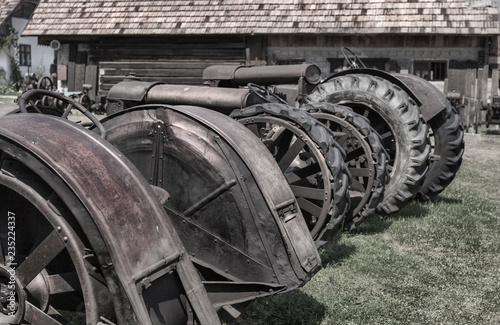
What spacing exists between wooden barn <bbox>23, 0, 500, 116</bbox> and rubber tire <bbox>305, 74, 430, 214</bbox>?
9525mm

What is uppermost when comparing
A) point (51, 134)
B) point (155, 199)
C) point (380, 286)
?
point (51, 134)

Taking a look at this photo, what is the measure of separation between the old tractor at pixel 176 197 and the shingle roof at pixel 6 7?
78.3 ft

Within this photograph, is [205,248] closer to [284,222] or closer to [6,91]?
[284,222]

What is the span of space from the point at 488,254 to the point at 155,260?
3.93 m

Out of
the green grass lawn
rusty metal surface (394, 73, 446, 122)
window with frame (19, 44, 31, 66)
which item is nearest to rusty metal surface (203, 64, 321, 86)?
rusty metal surface (394, 73, 446, 122)

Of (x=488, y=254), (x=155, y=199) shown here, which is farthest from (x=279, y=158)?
(x=155, y=199)

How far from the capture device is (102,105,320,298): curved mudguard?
2.97 meters

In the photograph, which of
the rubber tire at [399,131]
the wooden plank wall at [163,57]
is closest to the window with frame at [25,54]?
the wooden plank wall at [163,57]

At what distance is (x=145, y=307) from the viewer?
1924 mm

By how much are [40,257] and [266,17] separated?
1468cm

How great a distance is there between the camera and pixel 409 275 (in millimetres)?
4449

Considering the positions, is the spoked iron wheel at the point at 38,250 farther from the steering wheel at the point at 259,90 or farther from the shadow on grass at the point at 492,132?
the shadow on grass at the point at 492,132

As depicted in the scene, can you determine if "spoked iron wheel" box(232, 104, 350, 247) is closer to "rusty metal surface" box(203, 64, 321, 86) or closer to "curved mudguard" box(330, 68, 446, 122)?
"rusty metal surface" box(203, 64, 321, 86)

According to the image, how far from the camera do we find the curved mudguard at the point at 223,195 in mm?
2969
